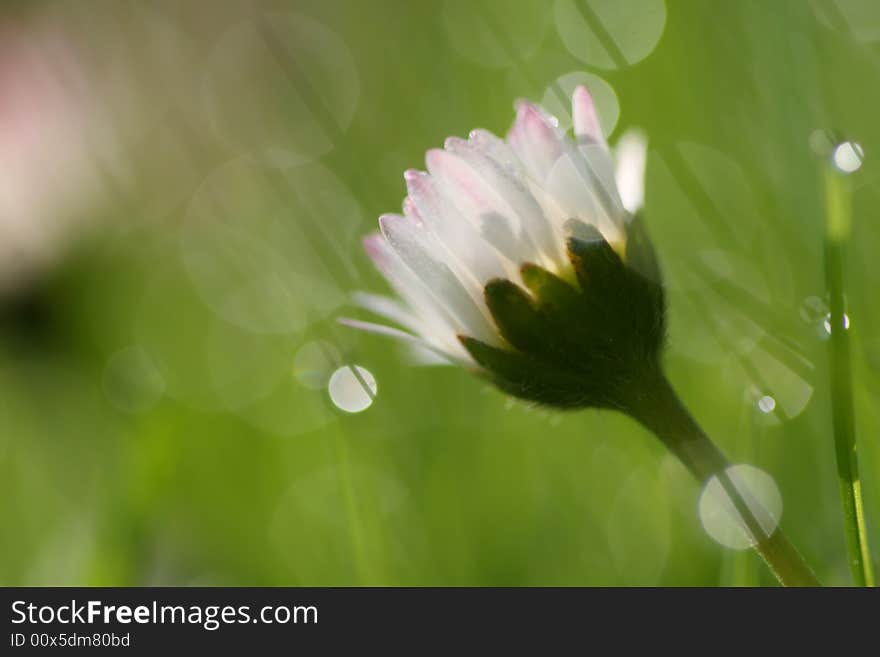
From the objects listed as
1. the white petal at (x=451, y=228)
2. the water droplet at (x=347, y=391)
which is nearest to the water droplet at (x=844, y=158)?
the white petal at (x=451, y=228)

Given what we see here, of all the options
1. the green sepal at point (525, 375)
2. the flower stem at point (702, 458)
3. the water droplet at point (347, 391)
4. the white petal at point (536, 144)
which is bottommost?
the flower stem at point (702, 458)

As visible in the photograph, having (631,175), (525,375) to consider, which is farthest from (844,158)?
(525,375)

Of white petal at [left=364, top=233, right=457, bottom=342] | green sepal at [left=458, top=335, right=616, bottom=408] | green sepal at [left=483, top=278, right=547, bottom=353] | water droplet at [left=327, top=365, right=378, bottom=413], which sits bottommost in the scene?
green sepal at [left=458, top=335, right=616, bottom=408]

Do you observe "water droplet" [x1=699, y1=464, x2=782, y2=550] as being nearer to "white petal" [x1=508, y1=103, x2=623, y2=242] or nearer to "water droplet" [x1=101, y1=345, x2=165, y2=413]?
"white petal" [x1=508, y1=103, x2=623, y2=242]

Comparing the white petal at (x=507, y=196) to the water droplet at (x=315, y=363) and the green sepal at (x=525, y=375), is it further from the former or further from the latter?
the water droplet at (x=315, y=363)

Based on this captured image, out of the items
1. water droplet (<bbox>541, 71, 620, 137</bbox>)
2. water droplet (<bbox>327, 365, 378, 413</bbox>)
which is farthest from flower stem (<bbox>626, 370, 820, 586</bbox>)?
water droplet (<bbox>541, 71, 620, 137</bbox>)
